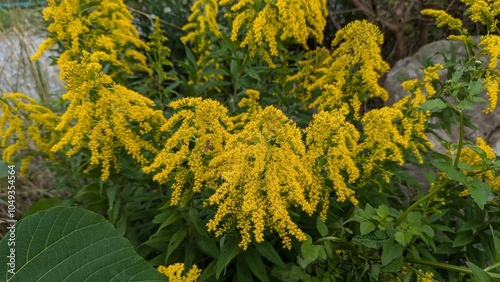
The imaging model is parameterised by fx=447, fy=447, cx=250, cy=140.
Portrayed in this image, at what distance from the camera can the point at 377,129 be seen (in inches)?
81.5

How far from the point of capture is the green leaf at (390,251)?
164 centimetres

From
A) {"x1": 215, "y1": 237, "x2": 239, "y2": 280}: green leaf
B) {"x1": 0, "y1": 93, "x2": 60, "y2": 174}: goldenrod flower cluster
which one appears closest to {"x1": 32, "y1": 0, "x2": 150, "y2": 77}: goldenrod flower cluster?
{"x1": 0, "y1": 93, "x2": 60, "y2": 174}: goldenrod flower cluster

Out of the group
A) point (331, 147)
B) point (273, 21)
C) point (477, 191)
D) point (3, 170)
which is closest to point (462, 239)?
point (477, 191)

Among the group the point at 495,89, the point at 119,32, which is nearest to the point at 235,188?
the point at 495,89

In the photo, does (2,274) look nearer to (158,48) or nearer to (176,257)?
(176,257)

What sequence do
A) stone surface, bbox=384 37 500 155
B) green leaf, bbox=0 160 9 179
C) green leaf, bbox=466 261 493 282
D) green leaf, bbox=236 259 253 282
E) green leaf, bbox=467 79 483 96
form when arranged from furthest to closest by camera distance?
stone surface, bbox=384 37 500 155 < green leaf, bbox=0 160 9 179 < green leaf, bbox=236 259 253 282 < green leaf, bbox=467 79 483 96 < green leaf, bbox=466 261 493 282

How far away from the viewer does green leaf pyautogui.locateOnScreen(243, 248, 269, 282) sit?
1903 mm

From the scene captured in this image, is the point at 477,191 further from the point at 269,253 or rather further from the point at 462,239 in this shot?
the point at 269,253

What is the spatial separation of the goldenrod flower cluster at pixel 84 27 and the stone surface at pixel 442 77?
7.05 feet

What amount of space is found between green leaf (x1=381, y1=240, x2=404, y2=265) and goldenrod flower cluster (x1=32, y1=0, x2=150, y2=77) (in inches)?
61.6

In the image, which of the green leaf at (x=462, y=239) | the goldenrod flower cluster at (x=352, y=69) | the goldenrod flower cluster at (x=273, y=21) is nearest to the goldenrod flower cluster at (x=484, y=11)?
the goldenrod flower cluster at (x=352, y=69)

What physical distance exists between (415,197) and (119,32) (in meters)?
2.06

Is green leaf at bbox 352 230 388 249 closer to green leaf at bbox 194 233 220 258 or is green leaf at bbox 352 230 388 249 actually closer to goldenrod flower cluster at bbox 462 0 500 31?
green leaf at bbox 194 233 220 258

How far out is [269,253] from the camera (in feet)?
6.22
